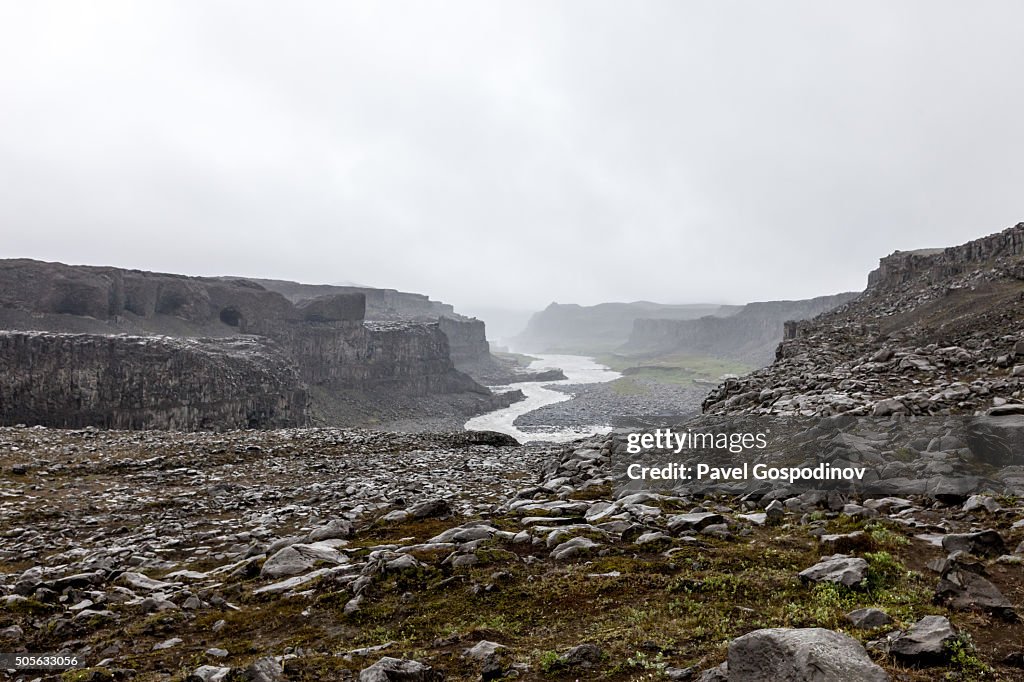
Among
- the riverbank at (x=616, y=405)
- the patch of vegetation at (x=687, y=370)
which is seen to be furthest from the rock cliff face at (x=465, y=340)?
the riverbank at (x=616, y=405)

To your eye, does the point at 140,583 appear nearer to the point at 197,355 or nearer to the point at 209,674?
the point at 209,674

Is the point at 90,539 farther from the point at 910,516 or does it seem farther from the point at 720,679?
the point at 910,516

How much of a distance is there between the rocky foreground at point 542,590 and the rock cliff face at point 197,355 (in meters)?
48.4

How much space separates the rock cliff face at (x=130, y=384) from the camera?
52.5 metres

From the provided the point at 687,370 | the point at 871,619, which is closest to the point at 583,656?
the point at 871,619

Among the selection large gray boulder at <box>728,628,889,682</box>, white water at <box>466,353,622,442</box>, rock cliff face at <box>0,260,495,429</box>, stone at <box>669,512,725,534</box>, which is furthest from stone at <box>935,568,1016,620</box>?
rock cliff face at <box>0,260,495,429</box>

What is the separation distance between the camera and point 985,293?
2977 centimetres

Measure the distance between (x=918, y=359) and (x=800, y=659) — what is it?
2021 cm

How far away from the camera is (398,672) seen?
17.5 feet

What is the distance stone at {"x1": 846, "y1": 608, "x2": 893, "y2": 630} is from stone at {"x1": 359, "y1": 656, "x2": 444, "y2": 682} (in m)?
4.17

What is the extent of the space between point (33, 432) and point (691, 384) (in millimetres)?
120458

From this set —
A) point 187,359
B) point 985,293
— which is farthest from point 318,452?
point 187,359

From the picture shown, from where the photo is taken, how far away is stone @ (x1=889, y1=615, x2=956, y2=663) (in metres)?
4.59

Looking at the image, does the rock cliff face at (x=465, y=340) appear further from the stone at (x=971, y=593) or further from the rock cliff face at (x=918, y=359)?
the stone at (x=971, y=593)
